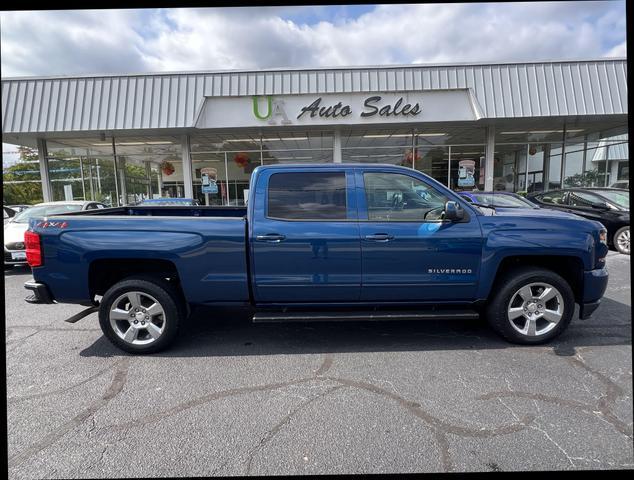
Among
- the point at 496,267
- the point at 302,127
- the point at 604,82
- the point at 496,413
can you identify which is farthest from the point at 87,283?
the point at 604,82

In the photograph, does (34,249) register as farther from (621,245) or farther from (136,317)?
(621,245)

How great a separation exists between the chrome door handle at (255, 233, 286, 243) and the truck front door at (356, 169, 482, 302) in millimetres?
827

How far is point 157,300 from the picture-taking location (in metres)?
3.64

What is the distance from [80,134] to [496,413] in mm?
15023

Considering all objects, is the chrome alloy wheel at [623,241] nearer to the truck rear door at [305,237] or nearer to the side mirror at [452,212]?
the side mirror at [452,212]

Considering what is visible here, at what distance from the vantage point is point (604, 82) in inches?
462

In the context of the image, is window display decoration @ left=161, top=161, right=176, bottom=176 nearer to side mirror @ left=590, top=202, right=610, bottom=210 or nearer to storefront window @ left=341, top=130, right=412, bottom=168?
storefront window @ left=341, top=130, right=412, bottom=168

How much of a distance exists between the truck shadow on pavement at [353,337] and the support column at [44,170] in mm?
13418

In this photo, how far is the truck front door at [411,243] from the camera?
3604mm

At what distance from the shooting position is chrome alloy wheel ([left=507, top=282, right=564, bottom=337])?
12.1 feet

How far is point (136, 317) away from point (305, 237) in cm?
193

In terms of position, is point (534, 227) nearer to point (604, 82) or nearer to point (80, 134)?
point (604, 82)

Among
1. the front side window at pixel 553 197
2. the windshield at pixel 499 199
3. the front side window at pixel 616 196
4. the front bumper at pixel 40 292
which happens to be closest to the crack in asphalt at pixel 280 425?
the front bumper at pixel 40 292

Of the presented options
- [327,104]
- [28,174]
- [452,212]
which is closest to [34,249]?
[452,212]
